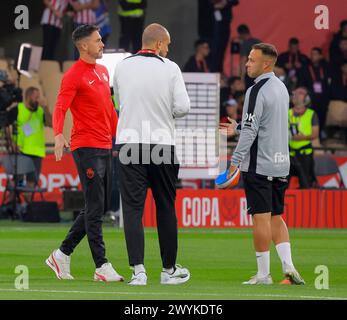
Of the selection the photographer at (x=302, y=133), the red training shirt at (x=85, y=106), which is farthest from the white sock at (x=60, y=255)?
the photographer at (x=302, y=133)

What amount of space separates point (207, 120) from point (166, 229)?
12.1 meters

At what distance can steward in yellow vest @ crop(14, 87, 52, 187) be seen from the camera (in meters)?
25.8

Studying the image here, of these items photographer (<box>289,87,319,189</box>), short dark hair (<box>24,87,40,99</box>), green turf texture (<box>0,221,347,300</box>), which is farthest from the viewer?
photographer (<box>289,87,319,189</box>)

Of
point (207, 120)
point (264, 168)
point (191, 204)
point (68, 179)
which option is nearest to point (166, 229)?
point (264, 168)

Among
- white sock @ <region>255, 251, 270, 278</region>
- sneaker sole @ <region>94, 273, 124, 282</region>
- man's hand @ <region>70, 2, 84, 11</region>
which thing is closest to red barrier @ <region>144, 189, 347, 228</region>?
man's hand @ <region>70, 2, 84, 11</region>

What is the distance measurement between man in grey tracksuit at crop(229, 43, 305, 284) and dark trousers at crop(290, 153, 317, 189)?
12.2 metres

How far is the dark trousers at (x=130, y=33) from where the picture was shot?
2894cm

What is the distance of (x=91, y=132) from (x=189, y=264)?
9.64ft

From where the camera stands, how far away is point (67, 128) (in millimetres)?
25516

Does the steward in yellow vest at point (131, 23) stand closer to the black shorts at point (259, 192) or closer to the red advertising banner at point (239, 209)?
the red advertising banner at point (239, 209)

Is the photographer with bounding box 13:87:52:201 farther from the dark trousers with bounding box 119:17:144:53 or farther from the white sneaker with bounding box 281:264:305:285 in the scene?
the white sneaker with bounding box 281:264:305:285

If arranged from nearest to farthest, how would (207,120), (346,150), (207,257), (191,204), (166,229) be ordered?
(166,229) < (207,257) < (191,204) < (207,120) < (346,150)

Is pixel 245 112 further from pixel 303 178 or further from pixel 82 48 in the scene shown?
pixel 303 178

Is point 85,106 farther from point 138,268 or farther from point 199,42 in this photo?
point 199,42
